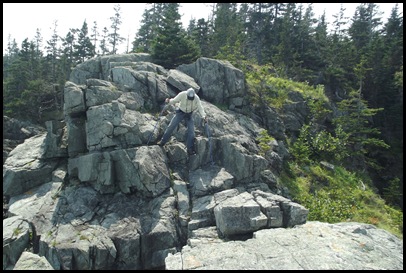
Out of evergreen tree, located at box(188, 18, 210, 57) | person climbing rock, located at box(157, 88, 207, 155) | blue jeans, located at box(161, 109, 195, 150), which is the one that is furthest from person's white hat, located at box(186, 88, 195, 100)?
evergreen tree, located at box(188, 18, 210, 57)

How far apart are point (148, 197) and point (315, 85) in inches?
1245

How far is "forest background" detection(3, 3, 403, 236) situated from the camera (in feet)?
56.4

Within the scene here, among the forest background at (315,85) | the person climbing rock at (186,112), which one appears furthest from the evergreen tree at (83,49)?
the person climbing rock at (186,112)

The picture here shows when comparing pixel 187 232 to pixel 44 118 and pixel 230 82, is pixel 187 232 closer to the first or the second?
pixel 230 82

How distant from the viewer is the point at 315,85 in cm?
3675

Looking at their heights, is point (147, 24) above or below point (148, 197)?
above

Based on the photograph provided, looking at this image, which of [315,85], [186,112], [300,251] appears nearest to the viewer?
[300,251]

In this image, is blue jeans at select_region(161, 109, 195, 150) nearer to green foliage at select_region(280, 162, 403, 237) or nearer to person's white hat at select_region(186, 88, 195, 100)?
person's white hat at select_region(186, 88, 195, 100)

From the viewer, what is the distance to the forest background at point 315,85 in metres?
17.2

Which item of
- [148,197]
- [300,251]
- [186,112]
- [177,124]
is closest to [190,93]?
[186,112]

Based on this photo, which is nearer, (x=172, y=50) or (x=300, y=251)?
(x=300, y=251)

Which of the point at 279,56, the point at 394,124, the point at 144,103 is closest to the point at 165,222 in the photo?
the point at 144,103

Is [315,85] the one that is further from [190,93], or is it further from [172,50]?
[190,93]

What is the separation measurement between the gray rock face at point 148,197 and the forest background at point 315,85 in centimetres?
359
